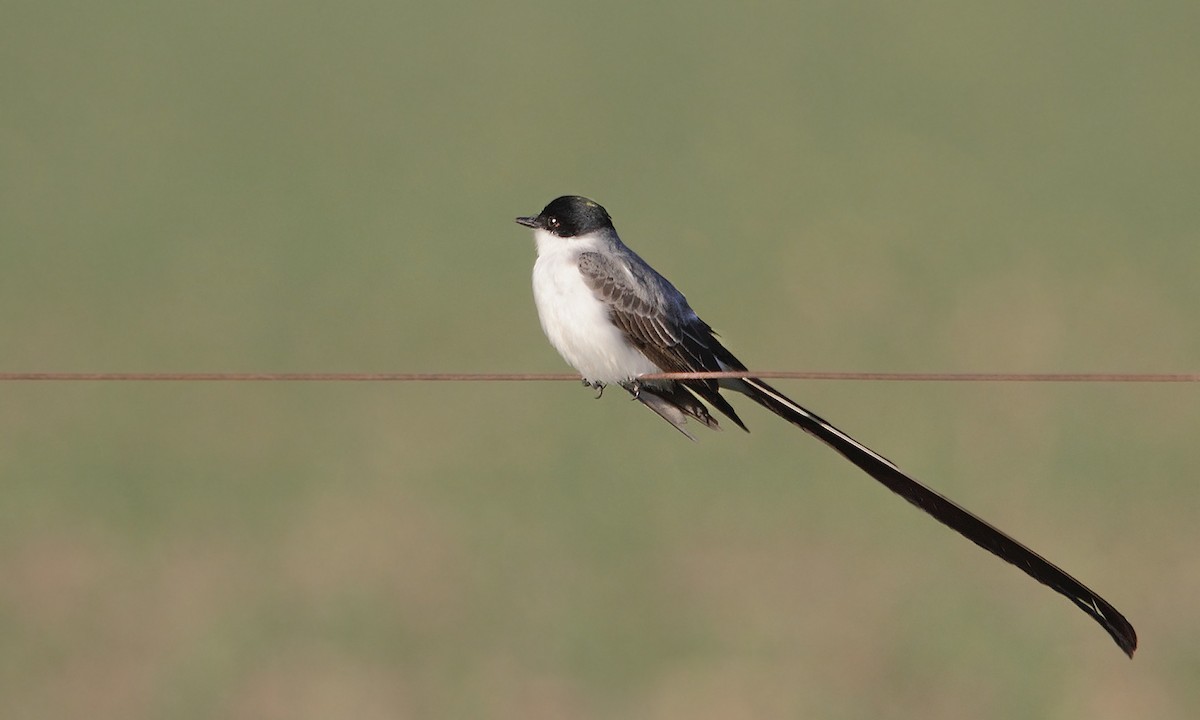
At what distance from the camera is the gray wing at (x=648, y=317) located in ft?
16.9

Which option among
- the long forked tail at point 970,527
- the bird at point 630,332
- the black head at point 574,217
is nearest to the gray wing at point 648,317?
the bird at point 630,332

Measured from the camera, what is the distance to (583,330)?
5125mm

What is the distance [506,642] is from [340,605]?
2.32 ft

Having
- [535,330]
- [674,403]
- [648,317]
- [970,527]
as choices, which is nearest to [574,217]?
[648,317]

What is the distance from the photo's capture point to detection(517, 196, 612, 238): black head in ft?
17.9

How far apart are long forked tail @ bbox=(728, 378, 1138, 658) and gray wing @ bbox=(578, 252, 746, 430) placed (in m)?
0.44

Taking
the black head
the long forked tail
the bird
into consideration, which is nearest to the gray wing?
the bird

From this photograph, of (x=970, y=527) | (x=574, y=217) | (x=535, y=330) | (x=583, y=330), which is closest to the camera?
(x=970, y=527)

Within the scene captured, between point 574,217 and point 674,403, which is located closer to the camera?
point 674,403

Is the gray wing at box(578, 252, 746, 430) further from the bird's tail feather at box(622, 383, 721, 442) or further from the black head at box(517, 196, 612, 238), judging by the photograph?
the black head at box(517, 196, 612, 238)

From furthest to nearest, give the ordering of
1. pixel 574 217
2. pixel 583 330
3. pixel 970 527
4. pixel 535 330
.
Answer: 1. pixel 535 330
2. pixel 574 217
3. pixel 583 330
4. pixel 970 527

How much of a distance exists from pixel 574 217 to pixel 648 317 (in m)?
0.47

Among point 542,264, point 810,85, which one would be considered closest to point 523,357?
point 542,264

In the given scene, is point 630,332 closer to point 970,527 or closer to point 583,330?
point 583,330
